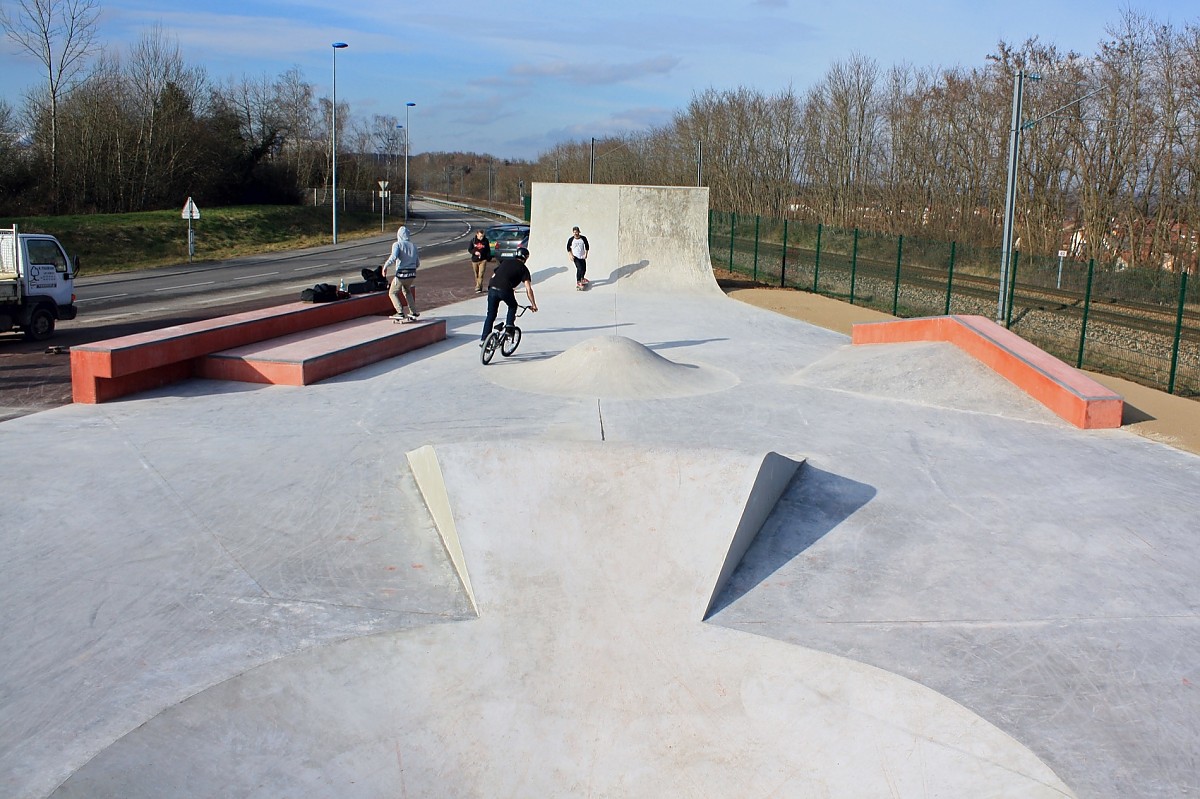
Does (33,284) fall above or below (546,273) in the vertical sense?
below

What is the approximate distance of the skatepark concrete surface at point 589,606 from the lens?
14.6 ft

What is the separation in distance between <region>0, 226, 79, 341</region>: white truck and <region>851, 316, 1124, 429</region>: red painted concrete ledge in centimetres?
1380

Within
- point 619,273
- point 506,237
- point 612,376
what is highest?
point 506,237

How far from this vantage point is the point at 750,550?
6.98m

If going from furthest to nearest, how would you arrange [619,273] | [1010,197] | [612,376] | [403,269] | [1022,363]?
[619,273] → [1010,197] → [403,269] → [1022,363] → [612,376]

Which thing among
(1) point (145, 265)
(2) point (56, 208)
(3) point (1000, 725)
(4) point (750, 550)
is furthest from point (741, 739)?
(2) point (56, 208)

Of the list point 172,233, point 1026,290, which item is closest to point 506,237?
point 172,233

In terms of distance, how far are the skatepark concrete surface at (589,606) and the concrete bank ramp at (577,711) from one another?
0.02 metres

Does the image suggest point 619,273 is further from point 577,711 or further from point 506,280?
point 577,711

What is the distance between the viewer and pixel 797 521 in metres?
7.55

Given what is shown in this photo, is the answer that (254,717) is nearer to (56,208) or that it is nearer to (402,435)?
(402,435)

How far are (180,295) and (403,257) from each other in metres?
11.3

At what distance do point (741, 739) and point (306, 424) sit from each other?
682cm

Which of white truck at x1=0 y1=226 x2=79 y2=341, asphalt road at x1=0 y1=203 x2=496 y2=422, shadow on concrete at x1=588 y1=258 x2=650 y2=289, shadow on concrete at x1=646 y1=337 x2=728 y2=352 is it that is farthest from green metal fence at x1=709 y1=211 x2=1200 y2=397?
white truck at x1=0 y1=226 x2=79 y2=341
